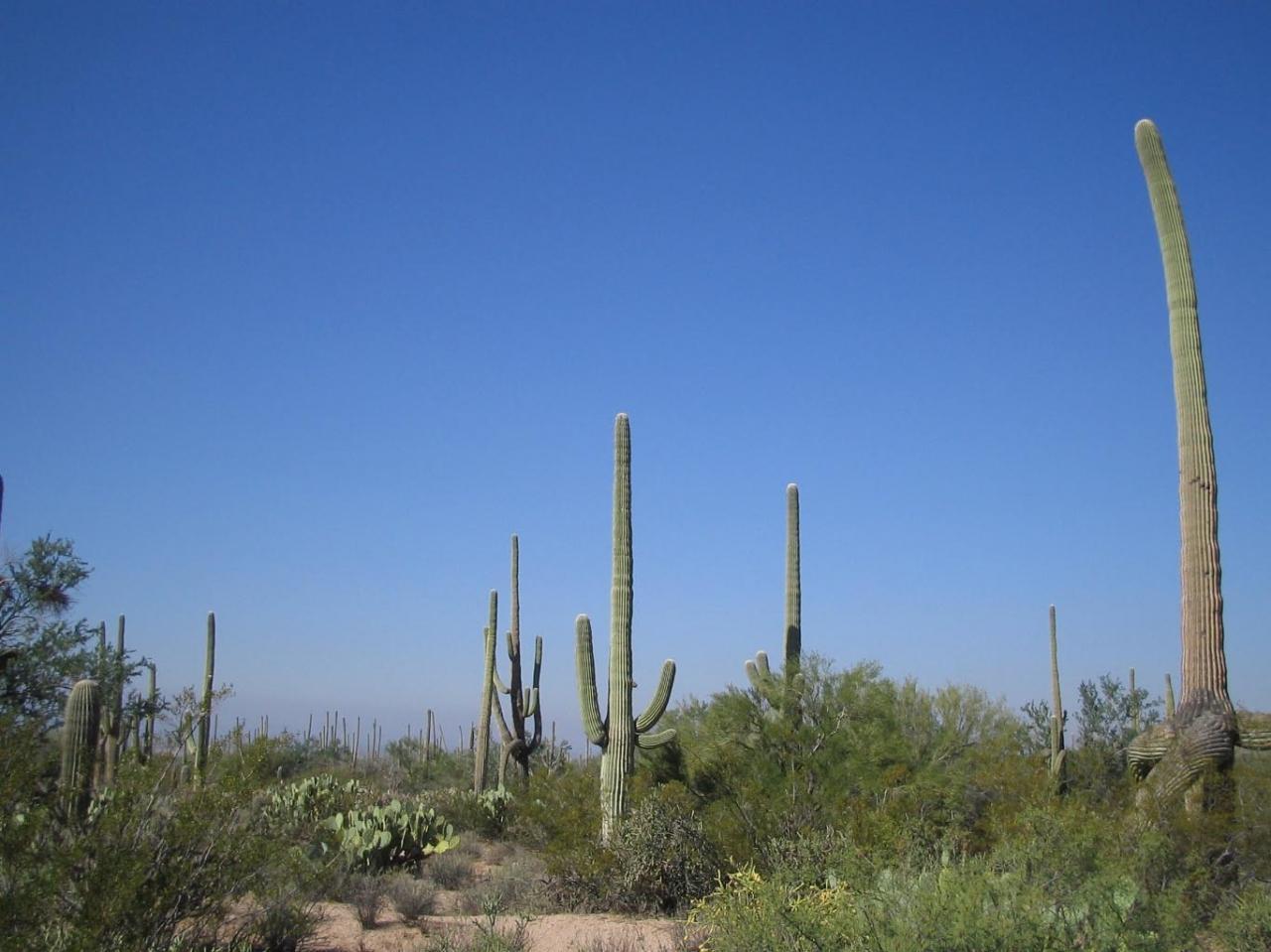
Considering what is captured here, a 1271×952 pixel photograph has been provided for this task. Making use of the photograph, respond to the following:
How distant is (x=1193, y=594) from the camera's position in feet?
44.1

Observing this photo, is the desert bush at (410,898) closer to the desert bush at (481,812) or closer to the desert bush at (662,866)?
the desert bush at (662,866)

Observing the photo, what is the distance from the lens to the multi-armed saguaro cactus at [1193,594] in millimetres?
12633

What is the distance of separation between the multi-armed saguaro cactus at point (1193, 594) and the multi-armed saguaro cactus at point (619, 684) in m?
6.66

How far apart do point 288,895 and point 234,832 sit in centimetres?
105

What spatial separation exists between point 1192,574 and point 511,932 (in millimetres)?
8194

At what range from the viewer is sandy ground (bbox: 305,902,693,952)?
10725 millimetres

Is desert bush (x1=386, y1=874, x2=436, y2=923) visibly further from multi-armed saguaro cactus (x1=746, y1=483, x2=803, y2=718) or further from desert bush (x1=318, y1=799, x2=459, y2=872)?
multi-armed saguaro cactus (x1=746, y1=483, x2=803, y2=718)

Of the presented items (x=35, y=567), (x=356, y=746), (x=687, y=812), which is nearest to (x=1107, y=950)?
(x=687, y=812)

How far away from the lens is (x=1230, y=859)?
11078 millimetres

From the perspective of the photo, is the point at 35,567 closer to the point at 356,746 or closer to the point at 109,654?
the point at 109,654

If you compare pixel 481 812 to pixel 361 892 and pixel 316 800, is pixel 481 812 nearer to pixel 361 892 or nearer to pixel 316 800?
pixel 316 800

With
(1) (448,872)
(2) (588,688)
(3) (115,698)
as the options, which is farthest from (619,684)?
(3) (115,698)

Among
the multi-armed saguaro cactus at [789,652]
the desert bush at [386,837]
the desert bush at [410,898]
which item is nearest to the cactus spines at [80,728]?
the desert bush at [410,898]

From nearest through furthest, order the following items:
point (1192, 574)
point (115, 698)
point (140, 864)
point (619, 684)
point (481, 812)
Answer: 1. point (140, 864)
2. point (1192, 574)
3. point (619, 684)
4. point (481, 812)
5. point (115, 698)
